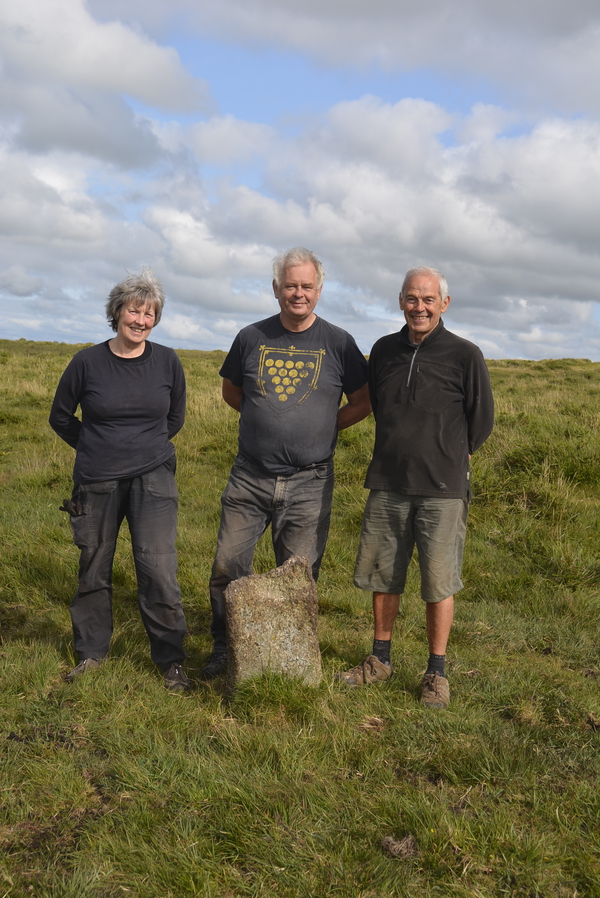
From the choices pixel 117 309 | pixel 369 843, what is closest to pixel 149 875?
pixel 369 843

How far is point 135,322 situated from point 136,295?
0.52 ft

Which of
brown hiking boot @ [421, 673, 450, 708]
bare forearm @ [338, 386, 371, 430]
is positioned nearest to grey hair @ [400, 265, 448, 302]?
bare forearm @ [338, 386, 371, 430]

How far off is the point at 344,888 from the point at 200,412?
10003 millimetres

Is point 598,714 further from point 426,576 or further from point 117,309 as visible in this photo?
point 117,309

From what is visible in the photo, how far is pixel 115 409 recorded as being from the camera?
13.2 ft

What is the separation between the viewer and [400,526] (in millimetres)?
4176

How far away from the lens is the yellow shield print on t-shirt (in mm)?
4102

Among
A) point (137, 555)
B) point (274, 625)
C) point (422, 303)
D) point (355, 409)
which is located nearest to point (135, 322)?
point (137, 555)

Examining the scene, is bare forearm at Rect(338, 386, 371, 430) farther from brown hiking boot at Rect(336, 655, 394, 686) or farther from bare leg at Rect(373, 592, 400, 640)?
brown hiking boot at Rect(336, 655, 394, 686)

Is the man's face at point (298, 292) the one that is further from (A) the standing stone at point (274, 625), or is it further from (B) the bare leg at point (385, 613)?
(B) the bare leg at point (385, 613)

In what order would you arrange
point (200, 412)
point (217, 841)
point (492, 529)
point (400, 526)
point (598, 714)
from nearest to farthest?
1. point (217, 841)
2. point (598, 714)
3. point (400, 526)
4. point (492, 529)
5. point (200, 412)

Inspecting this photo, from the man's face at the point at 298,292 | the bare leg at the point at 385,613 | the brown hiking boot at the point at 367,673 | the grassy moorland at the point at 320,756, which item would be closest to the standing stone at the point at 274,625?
the grassy moorland at the point at 320,756

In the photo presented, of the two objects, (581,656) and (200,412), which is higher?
(200,412)

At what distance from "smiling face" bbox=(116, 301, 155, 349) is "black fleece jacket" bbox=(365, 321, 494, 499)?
1.52 metres
